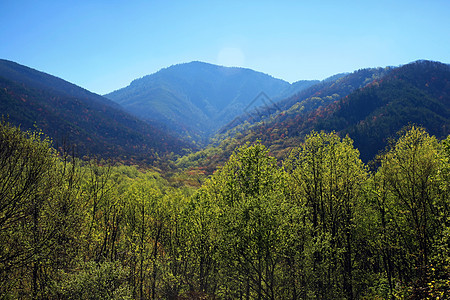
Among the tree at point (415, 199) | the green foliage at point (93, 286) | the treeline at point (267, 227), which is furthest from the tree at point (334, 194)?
the green foliage at point (93, 286)

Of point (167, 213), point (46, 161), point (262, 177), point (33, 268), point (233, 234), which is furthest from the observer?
point (167, 213)

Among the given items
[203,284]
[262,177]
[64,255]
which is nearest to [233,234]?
[262,177]

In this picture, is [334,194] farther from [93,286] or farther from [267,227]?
[93,286]

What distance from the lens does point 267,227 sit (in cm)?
1966

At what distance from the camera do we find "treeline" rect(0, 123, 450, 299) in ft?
62.8

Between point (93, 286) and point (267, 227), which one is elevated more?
point (267, 227)

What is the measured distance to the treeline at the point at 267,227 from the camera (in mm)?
19156

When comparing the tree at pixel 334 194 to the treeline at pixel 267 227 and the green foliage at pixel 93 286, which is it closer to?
the treeline at pixel 267 227

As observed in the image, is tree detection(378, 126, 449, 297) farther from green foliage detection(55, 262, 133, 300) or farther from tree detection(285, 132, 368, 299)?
green foliage detection(55, 262, 133, 300)

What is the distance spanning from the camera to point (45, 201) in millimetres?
21797

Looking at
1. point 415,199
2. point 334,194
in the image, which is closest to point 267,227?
point 334,194

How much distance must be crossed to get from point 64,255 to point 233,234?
16665 millimetres

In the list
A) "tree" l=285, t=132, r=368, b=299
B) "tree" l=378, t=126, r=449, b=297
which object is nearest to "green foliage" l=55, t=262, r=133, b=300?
"tree" l=285, t=132, r=368, b=299

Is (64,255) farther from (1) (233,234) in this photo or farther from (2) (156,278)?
(1) (233,234)
